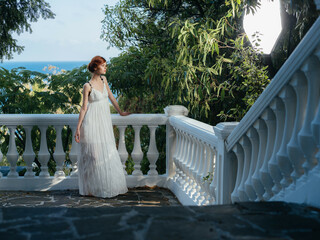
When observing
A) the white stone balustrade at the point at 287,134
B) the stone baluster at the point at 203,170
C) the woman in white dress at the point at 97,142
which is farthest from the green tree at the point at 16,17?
the white stone balustrade at the point at 287,134

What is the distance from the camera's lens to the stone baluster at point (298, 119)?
7.82 ft

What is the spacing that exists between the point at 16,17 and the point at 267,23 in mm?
7651

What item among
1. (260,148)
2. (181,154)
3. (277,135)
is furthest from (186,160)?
(277,135)

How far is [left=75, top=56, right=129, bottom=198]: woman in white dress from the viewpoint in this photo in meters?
5.25

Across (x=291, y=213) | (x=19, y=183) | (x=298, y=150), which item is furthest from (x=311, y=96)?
(x=19, y=183)

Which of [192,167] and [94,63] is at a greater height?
[94,63]

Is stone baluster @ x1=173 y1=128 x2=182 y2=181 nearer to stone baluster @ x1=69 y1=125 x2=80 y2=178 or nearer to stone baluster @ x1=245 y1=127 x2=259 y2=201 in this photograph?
stone baluster @ x1=69 y1=125 x2=80 y2=178

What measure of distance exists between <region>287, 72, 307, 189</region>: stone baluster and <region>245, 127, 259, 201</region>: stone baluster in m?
0.48

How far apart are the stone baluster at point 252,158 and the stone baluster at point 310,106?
585 mm

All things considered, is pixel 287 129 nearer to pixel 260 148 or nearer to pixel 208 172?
pixel 260 148

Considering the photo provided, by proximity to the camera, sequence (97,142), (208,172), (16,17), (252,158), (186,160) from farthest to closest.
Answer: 1. (16,17)
2. (97,142)
3. (186,160)
4. (208,172)
5. (252,158)

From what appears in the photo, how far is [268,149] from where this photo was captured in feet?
9.01

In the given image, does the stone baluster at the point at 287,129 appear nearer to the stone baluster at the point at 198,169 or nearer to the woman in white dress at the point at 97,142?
the stone baluster at the point at 198,169

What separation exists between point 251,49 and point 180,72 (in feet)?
3.23
